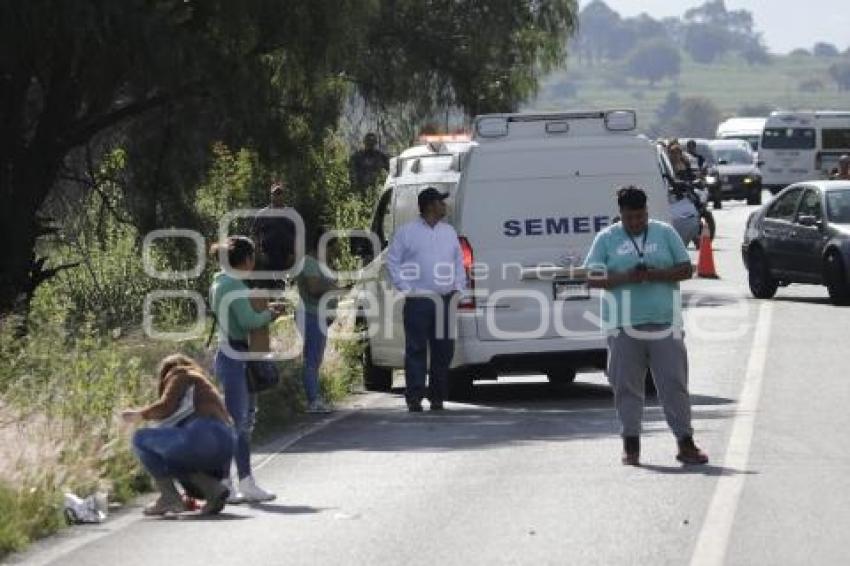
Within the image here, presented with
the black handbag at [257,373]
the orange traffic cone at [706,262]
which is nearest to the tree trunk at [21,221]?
the black handbag at [257,373]

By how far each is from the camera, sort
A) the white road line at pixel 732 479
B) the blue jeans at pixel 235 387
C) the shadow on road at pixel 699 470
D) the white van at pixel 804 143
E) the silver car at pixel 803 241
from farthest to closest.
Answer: the white van at pixel 804 143
the silver car at pixel 803 241
the shadow on road at pixel 699 470
the blue jeans at pixel 235 387
the white road line at pixel 732 479

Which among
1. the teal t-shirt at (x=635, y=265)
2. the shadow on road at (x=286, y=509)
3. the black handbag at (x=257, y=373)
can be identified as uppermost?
the teal t-shirt at (x=635, y=265)

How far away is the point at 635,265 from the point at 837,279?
48.6 ft

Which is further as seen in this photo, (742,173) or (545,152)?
(742,173)

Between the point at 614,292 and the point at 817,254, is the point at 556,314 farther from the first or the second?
the point at 817,254

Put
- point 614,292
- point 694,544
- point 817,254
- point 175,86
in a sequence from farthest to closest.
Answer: point 817,254 < point 175,86 < point 614,292 < point 694,544

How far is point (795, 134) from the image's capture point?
6725 cm

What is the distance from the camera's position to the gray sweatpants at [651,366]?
48.8 ft

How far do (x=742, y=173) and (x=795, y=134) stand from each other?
10.7 ft

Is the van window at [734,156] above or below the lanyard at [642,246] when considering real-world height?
below

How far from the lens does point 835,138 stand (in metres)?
66.6

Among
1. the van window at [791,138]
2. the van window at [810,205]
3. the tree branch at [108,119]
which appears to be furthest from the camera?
the van window at [791,138]

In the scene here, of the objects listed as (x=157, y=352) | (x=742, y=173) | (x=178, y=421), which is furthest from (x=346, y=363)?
(x=742, y=173)

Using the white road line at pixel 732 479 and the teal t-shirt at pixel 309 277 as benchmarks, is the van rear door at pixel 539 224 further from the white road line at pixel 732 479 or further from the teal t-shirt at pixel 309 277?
the white road line at pixel 732 479
